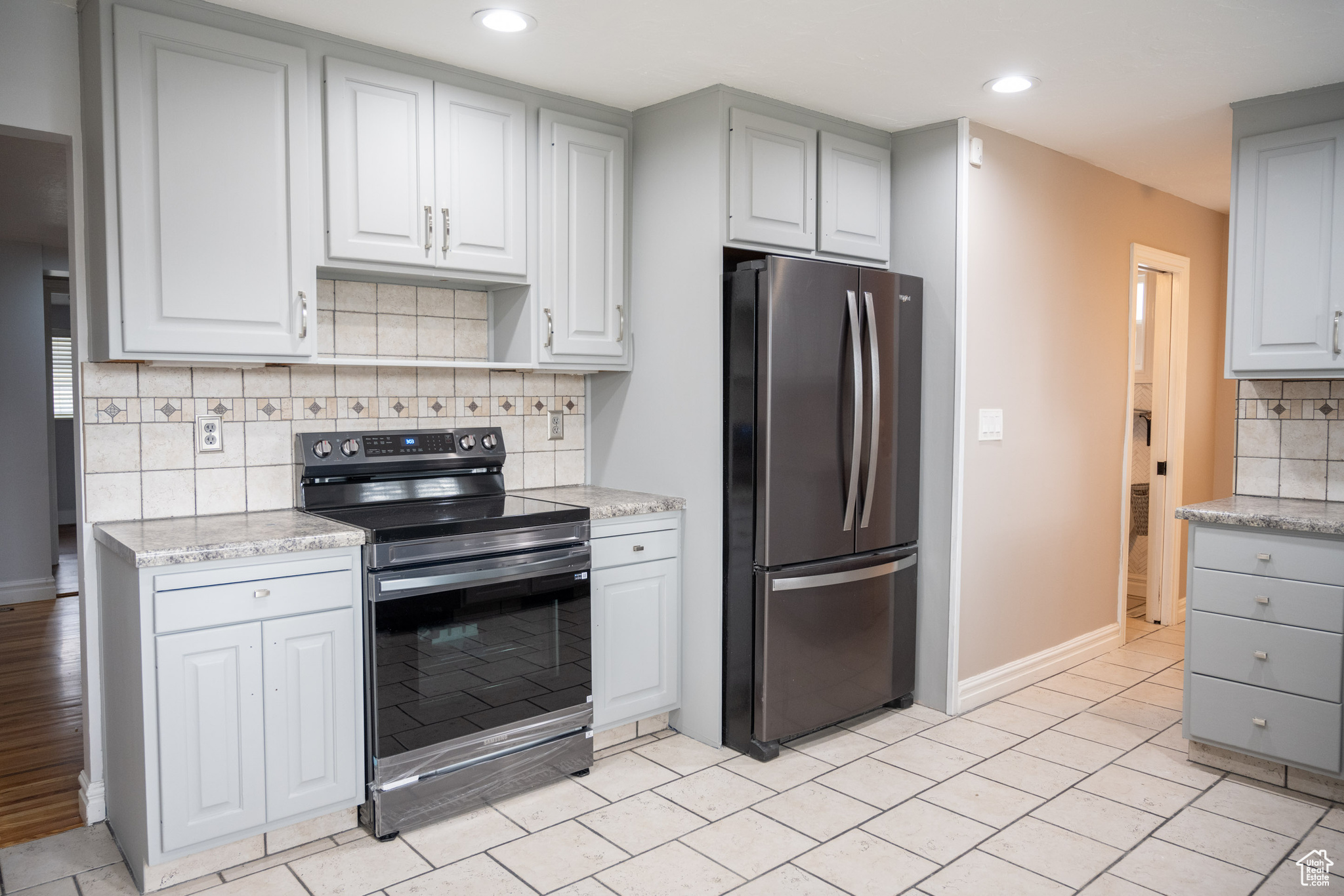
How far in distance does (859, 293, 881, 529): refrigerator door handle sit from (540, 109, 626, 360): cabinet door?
3.09 feet

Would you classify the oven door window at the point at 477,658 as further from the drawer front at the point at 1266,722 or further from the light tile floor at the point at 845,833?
the drawer front at the point at 1266,722

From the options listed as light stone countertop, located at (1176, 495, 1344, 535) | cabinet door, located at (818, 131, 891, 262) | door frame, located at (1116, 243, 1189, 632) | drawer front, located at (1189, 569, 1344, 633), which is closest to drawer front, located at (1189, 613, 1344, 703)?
drawer front, located at (1189, 569, 1344, 633)

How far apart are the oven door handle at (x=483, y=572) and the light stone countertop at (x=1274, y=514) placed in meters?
2.08

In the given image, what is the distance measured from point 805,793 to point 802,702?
1.32 feet

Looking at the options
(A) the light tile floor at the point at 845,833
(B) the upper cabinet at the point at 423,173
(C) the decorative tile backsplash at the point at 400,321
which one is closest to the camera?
(A) the light tile floor at the point at 845,833

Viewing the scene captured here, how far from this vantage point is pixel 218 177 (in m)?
2.48

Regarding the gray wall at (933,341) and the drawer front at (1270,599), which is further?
the gray wall at (933,341)

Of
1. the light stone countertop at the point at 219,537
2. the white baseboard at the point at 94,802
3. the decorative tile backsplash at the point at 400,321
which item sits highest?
the decorative tile backsplash at the point at 400,321

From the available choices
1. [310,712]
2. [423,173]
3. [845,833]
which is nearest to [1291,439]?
[845,833]

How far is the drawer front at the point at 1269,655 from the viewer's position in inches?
109

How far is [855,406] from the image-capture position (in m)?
3.23

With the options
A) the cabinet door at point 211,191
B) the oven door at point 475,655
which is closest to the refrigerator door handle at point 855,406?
the oven door at point 475,655

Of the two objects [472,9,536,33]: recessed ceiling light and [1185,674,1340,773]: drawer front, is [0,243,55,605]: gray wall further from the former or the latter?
[1185,674,1340,773]: drawer front

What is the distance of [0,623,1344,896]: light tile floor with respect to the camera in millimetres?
2297
